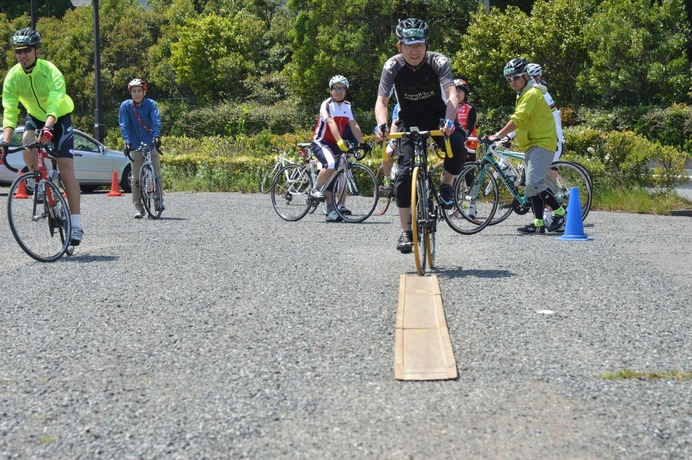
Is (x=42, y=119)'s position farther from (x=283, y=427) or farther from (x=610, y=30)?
(x=610, y=30)

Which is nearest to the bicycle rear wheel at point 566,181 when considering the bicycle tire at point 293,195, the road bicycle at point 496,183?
the road bicycle at point 496,183

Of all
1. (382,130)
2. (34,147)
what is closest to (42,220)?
(34,147)

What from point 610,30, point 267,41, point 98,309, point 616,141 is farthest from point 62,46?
point 98,309

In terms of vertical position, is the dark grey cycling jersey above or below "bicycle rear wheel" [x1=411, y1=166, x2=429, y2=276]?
above

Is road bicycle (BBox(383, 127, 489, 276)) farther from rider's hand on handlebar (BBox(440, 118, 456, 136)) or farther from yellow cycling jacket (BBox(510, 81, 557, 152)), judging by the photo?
yellow cycling jacket (BBox(510, 81, 557, 152))

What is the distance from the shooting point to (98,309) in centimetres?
671

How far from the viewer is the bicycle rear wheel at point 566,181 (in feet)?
39.4

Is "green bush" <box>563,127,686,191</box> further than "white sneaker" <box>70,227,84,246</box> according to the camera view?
Yes

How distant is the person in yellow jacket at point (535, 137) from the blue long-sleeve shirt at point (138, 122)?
471 cm

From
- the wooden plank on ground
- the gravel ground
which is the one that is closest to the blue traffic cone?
the gravel ground

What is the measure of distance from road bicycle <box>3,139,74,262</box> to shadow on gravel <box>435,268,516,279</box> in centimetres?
335

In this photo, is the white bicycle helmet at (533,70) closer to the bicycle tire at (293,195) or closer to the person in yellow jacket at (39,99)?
the bicycle tire at (293,195)

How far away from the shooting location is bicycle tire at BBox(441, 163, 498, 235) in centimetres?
1145

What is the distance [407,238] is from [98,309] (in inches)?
96.3
